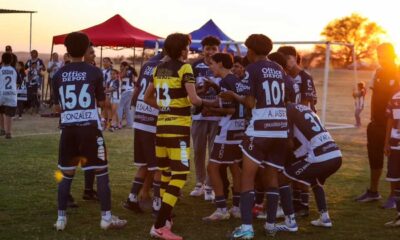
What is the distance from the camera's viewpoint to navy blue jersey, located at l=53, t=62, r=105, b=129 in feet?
19.1

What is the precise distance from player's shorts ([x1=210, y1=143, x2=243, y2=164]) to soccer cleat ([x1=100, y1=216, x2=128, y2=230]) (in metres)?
1.32

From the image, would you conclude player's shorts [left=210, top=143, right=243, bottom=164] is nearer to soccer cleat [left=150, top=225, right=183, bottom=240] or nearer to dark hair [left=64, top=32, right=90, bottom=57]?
soccer cleat [left=150, top=225, right=183, bottom=240]

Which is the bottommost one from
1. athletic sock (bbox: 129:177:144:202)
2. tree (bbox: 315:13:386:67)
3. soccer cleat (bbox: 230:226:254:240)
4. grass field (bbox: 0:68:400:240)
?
grass field (bbox: 0:68:400:240)

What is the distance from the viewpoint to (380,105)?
7898 millimetres

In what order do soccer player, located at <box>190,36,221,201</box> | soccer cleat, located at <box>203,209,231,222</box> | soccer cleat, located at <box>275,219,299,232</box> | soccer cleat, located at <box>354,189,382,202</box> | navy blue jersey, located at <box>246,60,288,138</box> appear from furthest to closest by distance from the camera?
soccer cleat, located at <box>354,189,382,202</box> → soccer player, located at <box>190,36,221,201</box> → soccer cleat, located at <box>203,209,231,222</box> → soccer cleat, located at <box>275,219,299,232</box> → navy blue jersey, located at <box>246,60,288,138</box>

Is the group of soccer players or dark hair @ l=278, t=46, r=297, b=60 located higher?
dark hair @ l=278, t=46, r=297, b=60

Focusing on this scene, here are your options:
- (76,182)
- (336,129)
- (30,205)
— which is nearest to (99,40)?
(336,129)

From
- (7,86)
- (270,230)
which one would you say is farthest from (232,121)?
(7,86)

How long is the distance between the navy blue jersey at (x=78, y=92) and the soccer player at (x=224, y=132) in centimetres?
142

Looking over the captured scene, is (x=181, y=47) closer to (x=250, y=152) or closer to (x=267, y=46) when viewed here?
(x=267, y=46)

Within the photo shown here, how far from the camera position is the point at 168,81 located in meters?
5.91

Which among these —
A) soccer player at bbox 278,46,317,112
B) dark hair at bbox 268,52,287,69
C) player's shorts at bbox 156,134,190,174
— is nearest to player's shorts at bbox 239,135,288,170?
player's shorts at bbox 156,134,190,174

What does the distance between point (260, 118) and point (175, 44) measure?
1.18 meters

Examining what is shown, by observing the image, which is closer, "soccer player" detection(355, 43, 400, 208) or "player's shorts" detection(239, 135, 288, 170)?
"player's shorts" detection(239, 135, 288, 170)
